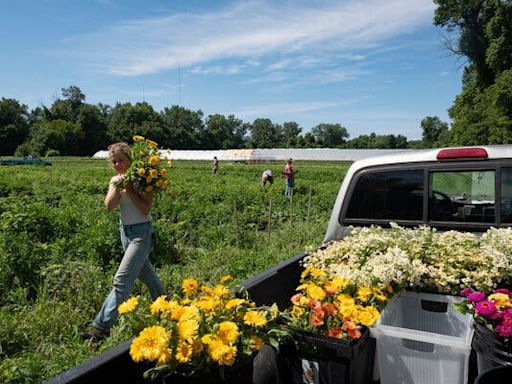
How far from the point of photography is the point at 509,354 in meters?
1.85

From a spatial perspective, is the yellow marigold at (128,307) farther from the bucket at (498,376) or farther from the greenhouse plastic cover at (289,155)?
the greenhouse plastic cover at (289,155)

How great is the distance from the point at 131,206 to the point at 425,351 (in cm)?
307

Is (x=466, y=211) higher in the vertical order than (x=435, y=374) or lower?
higher

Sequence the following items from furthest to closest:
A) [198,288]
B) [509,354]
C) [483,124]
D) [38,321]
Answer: [483,124], [38,321], [198,288], [509,354]

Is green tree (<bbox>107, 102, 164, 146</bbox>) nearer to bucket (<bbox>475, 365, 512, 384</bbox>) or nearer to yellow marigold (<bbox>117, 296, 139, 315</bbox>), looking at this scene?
yellow marigold (<bbox>117, 296, 139, 315</bbox>)

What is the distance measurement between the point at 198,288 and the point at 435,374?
116cm

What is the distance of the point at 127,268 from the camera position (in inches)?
165

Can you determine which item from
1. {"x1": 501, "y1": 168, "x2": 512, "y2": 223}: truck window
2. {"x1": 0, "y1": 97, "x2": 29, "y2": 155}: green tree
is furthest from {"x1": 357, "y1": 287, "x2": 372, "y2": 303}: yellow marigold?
{"x1": 0, "y1": 97, "x2": 29, "y2": 155}: green tree

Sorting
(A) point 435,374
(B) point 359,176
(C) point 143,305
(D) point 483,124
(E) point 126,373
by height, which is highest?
(D) point 483,124

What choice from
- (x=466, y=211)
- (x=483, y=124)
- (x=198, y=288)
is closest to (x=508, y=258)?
(x=466, y=211)

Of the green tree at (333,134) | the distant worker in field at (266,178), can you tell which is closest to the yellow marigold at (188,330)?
the distant worker in field at (266,178)

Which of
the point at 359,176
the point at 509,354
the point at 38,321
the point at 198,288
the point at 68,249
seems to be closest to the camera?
the point at 509,354

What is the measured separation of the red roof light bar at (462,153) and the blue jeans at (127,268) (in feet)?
9.05

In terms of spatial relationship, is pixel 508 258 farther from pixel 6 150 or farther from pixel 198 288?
pixel 6 150
